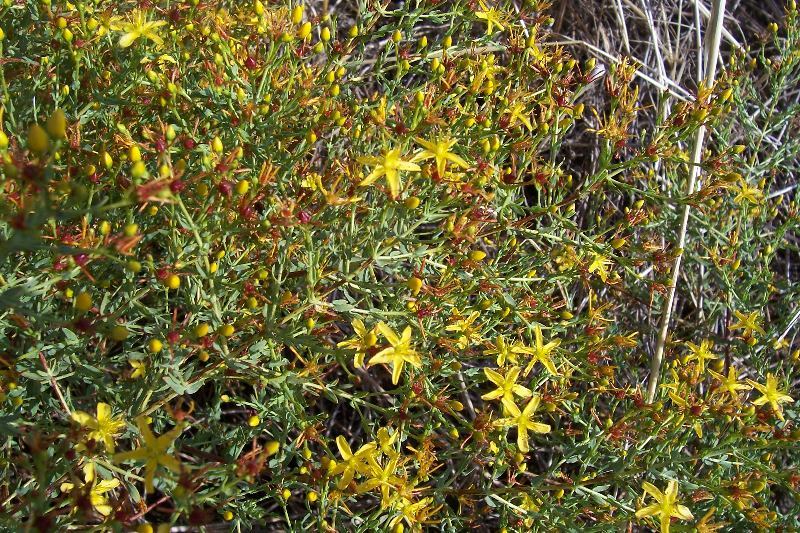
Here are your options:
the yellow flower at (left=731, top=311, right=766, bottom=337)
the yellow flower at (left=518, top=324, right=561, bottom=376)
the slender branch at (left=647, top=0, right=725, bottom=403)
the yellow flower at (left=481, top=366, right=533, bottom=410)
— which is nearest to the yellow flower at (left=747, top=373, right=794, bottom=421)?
the yellow flower at (left=731, top=311, right=766, bottom=337)

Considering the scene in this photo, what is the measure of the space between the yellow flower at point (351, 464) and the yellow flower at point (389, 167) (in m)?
0.80

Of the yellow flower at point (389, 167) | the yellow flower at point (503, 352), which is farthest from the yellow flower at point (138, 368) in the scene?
the yellow flower at point (503, 352)

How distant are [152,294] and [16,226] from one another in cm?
111

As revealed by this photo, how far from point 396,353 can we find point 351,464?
40 cm

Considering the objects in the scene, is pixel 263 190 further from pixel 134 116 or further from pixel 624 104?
pixel 624 104

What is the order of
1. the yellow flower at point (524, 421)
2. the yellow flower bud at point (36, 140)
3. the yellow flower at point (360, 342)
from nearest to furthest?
the yellow flower bud at point (36, 140)
the yellow flower at point (360, 342)
the yellow flower at point (524, 421)

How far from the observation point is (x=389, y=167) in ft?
6.29

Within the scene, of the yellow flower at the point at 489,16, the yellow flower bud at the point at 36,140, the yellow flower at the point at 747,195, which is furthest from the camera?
the yellow flower at the point at 747,195

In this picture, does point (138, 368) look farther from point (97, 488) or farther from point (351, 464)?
point (351, 464)

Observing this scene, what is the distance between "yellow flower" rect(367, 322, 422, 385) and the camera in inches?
76.6

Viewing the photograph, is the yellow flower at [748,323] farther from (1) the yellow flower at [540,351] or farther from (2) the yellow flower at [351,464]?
(2) the yellow flower at [351,464]

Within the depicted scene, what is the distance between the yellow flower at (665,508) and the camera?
6.97ft

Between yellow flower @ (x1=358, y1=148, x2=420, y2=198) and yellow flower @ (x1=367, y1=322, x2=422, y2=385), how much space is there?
0.40 meters

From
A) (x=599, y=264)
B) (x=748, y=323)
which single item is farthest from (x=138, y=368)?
(x=748, y=323)
